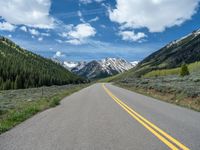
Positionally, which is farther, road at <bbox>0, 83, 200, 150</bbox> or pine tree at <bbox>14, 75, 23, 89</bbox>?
pine tree at <bbox>14, 75, 23, 89</bbox>

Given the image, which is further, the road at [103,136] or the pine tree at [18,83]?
the pine tree at [18,83]

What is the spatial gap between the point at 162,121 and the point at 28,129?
490cm

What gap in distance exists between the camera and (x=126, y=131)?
8.63m

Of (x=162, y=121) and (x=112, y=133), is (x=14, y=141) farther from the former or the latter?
(x=162, y=121)

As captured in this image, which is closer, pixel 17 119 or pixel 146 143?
pixel 146 143

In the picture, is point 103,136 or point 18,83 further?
point 18,83

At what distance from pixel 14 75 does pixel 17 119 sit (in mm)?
119129

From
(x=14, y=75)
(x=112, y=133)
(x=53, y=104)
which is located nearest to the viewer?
(x=112, y=133)

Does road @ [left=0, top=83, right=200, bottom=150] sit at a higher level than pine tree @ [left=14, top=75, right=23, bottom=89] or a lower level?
lower

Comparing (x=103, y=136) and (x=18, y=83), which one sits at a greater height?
(x=18, y=83)

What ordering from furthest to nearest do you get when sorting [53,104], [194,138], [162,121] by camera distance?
1. [53,104]
2. [162,121]
3. [194,138]

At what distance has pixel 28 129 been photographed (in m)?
9.09

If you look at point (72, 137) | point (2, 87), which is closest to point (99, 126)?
point (72, 137)

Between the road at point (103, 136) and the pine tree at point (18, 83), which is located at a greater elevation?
the pine tree at point (18, 83)
